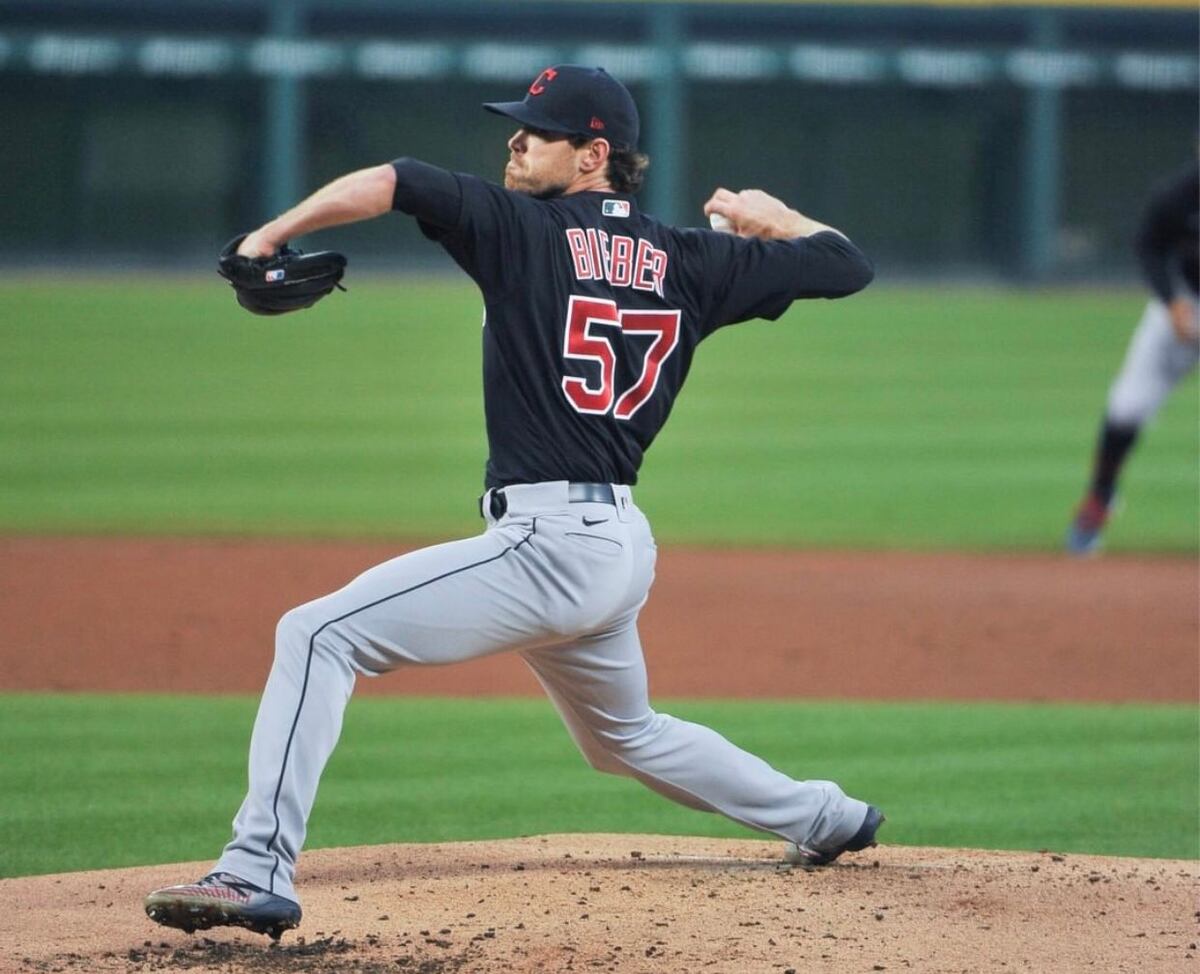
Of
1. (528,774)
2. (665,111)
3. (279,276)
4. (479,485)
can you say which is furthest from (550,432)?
(665,111)

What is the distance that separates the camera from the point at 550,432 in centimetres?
404

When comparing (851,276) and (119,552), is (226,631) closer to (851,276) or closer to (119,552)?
(119,552)

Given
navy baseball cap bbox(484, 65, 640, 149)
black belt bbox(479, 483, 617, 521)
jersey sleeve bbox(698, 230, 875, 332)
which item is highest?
navy baseball cap bbox(484, 65, 640, 149)

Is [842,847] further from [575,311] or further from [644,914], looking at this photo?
[575,311]

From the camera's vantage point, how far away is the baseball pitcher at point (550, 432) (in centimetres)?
377

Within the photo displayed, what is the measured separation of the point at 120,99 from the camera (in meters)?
29.4

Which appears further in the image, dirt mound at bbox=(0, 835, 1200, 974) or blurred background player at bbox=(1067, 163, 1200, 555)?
blurred background player at bbox=(1067, 163, 1200, 555)

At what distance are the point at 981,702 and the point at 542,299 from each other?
3.68 meters

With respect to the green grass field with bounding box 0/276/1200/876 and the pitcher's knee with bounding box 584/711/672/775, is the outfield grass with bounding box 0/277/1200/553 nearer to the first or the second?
the green grass field with bounding box 0/276/1200/876

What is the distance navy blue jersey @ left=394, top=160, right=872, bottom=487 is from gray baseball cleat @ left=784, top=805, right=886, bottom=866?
3.45 feet

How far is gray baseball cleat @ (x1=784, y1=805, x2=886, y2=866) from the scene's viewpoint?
4.58 m

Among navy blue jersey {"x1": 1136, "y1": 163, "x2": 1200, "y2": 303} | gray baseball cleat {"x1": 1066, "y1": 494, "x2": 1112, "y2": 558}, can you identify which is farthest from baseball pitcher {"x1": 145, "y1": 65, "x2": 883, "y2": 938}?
gray baseball cleat {"x1": 1066, "y1": 494, "x2": 1112, "y2": 558}

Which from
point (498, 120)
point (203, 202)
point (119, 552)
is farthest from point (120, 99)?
point (119, 552)

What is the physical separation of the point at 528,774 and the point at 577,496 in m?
2.14
